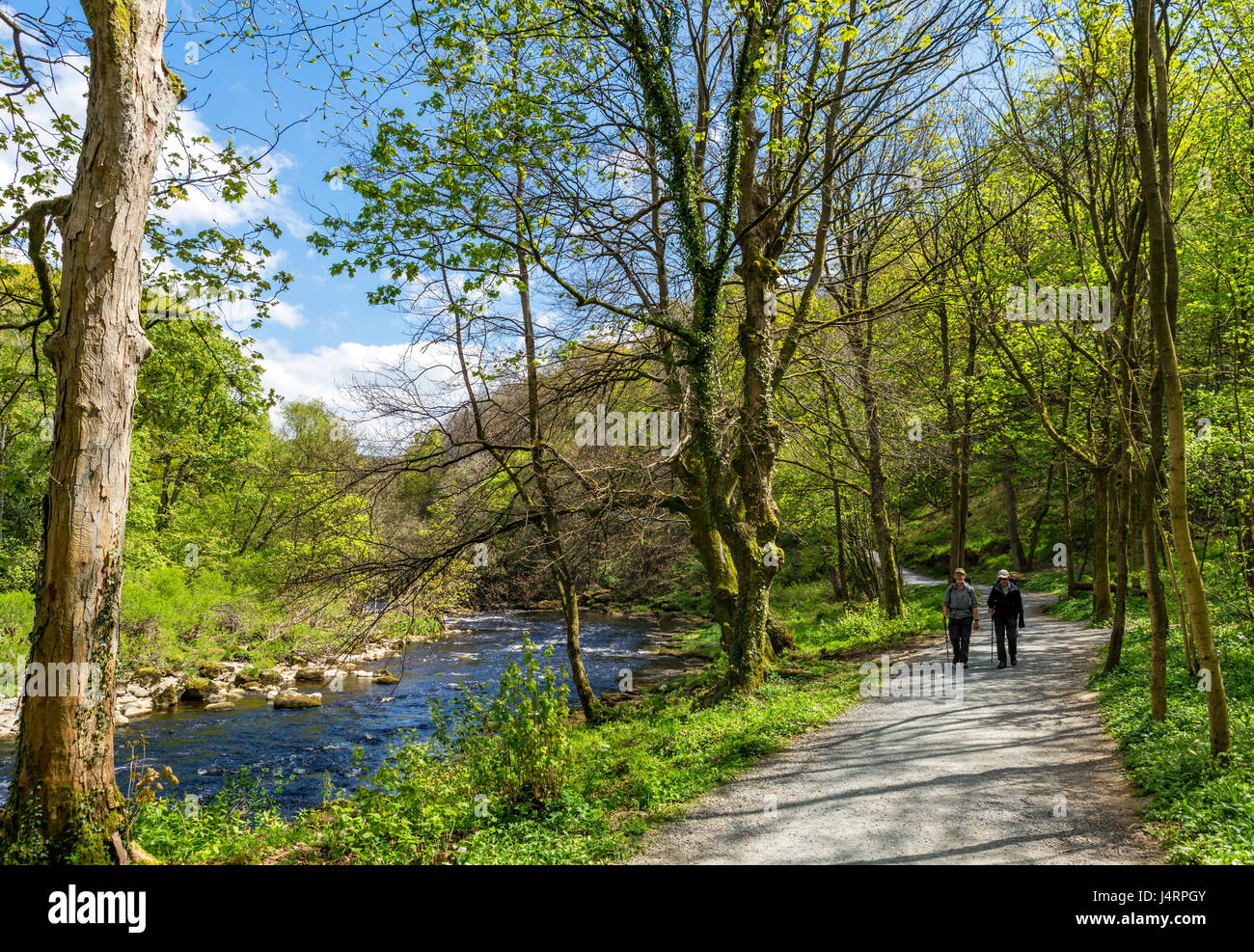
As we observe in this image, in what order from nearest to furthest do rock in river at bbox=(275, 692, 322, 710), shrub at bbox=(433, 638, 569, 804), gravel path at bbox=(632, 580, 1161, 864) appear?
gravel path at bbox=(632, 580, 1161, 864), shrub at bbox=(433, 638, 569, 804), rock in river at bbox=(275, 692, 322, 710)

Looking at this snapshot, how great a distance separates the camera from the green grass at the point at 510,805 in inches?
213

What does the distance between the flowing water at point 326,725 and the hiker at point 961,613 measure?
22.3ft

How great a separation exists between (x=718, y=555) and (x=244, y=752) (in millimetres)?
9687

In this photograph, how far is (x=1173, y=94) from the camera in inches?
359

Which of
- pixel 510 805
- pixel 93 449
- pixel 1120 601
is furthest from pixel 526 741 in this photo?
pixel 1120 601

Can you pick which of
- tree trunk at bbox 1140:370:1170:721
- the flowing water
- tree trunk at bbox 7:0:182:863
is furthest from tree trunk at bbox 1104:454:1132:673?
tree trunk at bbox 7:0:182:863

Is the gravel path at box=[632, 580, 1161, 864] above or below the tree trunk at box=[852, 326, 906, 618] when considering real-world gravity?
below

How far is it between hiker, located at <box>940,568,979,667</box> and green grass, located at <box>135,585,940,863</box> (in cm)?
264

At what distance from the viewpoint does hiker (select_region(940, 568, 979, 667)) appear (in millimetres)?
11461

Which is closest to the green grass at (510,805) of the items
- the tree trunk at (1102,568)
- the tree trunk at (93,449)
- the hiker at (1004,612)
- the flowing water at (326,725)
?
the flowing water at (326,725)

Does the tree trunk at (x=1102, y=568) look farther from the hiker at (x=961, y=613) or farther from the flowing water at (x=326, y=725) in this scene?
the flowing water at (x=326, y=725)

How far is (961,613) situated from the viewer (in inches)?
452

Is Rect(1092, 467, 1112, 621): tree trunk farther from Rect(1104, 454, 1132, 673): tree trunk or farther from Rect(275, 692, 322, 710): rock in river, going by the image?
Rect(275, 692, 322, 710): rock in river
